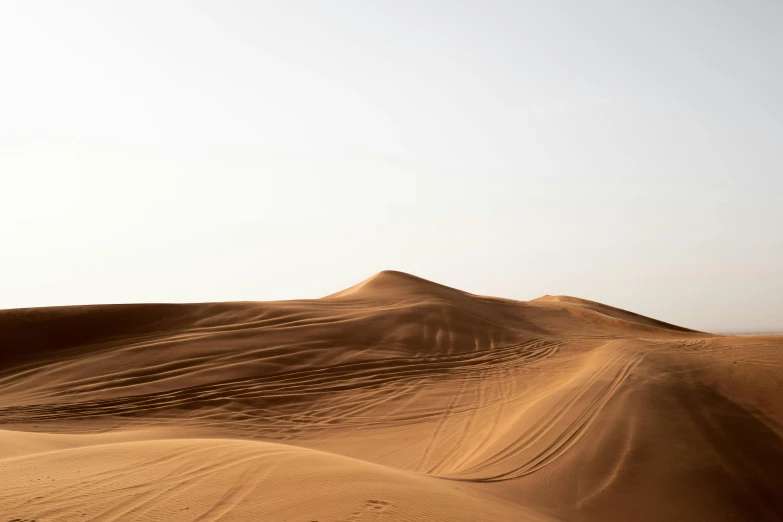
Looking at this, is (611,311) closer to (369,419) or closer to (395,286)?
(395,286)

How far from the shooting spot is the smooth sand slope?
5324mm

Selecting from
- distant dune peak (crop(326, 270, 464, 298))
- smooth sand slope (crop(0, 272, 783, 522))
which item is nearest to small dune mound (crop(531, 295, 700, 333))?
distant dune peak (crop(326, 270, 464, 298))

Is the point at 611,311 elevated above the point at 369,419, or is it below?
above

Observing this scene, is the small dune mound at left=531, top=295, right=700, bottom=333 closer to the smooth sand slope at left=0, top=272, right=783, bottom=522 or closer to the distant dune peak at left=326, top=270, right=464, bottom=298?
the distant dune peak at left=326, top=270, right=464, bottom=298

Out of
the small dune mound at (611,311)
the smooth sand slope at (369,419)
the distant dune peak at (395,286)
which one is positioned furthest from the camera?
the small dune mound at (611,311)

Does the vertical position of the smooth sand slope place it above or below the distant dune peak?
below

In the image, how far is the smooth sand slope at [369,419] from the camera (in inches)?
210

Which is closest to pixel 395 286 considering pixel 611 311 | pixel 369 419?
pixel 611 311

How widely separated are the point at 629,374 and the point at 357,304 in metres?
12.3

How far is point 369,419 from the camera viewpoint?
11.6 meters

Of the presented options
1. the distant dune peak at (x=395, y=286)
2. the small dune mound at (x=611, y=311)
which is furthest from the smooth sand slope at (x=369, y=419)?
the small dune mound at (x=611, y=311)

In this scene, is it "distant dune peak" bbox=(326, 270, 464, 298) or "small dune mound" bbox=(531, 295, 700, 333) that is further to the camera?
"small dune mound" bbox=(531, 295, 700, 333)

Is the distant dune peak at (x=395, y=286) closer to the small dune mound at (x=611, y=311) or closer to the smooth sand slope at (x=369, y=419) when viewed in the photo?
the smooth sand slope at (x=369, y=419)

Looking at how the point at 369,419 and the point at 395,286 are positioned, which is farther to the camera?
the point at 395,286
